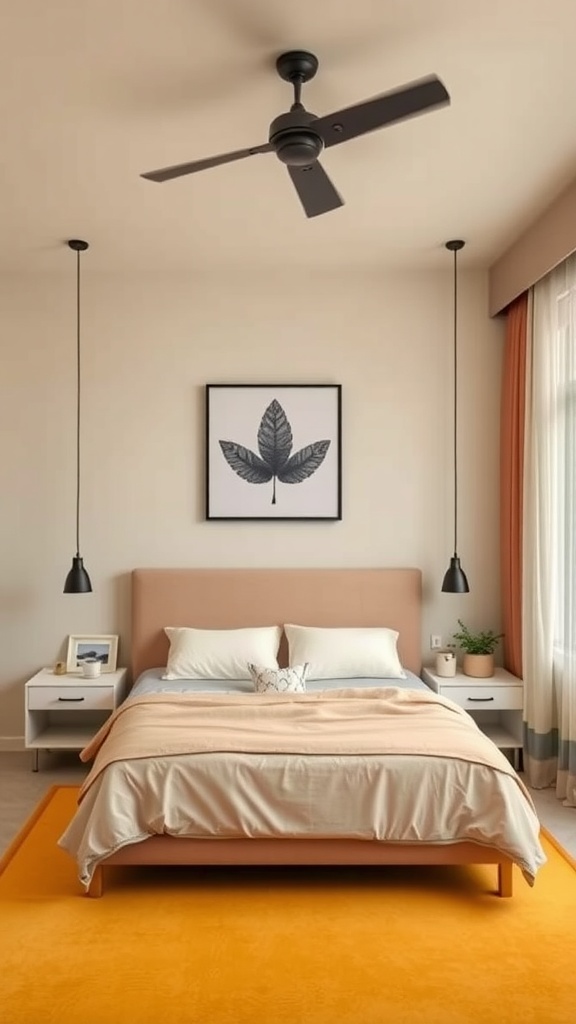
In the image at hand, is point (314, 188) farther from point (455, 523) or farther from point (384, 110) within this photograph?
point (455, 523)

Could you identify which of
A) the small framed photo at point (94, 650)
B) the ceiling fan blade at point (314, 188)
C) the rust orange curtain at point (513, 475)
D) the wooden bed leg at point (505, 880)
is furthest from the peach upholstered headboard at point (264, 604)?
the ceiling fan blade at point (314, 188)

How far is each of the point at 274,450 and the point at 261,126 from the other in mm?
2029

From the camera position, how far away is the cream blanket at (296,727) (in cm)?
290

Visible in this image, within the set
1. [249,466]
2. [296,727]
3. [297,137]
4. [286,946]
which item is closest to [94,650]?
[249,466]

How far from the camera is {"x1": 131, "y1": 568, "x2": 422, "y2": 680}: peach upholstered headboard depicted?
4.57m

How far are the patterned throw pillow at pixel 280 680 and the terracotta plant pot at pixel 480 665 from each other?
101 centimetres

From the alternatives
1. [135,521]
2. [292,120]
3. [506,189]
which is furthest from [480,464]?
[292,120]

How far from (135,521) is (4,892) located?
2.23 metres

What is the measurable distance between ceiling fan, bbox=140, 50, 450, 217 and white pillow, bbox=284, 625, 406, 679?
238cm

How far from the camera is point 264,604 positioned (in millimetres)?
4582

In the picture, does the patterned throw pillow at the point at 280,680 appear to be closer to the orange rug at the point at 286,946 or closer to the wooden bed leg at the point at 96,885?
the orange rug at the point at 286,946

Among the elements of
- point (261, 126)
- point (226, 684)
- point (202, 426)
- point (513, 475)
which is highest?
point (261, 126)

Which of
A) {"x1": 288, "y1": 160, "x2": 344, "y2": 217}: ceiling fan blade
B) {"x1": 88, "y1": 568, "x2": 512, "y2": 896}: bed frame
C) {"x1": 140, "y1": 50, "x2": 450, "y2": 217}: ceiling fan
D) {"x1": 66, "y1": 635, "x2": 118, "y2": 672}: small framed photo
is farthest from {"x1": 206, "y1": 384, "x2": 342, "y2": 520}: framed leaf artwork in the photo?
{"x1": 140, "y1": 50, "x2": 450, "y2": 217}: ceiling fan

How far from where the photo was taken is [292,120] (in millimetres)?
2389
